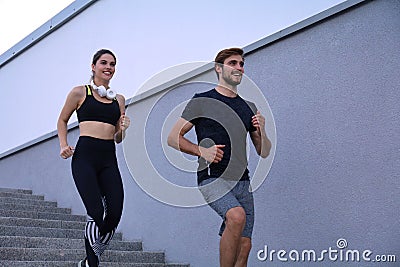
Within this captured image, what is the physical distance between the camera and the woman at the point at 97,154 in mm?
3041

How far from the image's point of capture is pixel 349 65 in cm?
337

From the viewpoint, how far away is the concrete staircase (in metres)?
3.82

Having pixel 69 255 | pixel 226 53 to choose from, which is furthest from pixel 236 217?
pixel 69 255

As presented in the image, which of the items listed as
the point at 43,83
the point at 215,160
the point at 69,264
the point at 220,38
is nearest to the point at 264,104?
the point at 220,38

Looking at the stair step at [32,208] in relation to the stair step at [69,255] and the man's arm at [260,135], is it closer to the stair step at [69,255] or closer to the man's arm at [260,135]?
the stair step at [69,255]

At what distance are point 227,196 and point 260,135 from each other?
1.35 feet

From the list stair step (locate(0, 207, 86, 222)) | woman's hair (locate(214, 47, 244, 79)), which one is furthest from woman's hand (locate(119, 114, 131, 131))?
stair step (locate(0, 207, 86, 222))

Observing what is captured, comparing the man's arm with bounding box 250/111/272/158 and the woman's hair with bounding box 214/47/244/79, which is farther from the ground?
the woman's hair with bounding box 214/47/244/79

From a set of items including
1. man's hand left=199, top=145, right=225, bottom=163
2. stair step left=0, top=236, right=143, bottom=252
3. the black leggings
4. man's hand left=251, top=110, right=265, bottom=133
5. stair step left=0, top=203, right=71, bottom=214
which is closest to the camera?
man's hand left=199, top=145, right=225, bottom=163

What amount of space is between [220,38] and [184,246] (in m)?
1.70

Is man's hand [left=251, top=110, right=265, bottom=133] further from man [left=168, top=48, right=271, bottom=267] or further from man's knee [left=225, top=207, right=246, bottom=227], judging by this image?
man's knee [left=225, top=207, right=246, bottom=227]

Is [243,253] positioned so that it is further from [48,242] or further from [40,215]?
[40,215]

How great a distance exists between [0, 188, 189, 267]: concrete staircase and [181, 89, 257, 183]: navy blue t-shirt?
62.4 inches

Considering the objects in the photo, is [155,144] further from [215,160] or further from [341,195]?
[215,160]
